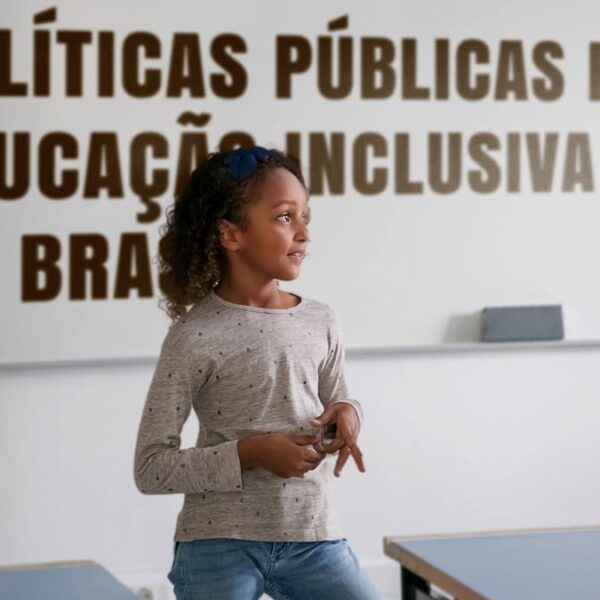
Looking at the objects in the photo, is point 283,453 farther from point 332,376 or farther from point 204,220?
point 204,220

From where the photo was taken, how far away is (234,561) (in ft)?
5.32

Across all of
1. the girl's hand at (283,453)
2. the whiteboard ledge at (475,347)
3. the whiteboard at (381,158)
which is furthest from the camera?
the whiteboard ledge at (475,347)

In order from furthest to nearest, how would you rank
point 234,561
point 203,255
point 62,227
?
point 62,227 → point 203,255 → point 234,561

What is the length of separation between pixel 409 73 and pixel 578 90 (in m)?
0.52

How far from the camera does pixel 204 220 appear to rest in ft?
5.77

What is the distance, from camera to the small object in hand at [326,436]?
160 cm

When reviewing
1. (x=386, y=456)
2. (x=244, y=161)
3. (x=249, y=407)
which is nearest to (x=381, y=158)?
(x=386, y=456)

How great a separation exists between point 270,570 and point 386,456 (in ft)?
6.87

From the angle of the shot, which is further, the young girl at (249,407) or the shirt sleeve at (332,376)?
the shirt sleeve at (332,376)

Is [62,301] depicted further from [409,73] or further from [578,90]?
[578,90]

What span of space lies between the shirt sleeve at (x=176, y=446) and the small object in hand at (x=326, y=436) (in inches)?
4.0

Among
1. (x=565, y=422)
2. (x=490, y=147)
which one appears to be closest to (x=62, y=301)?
(x=490, y=147)

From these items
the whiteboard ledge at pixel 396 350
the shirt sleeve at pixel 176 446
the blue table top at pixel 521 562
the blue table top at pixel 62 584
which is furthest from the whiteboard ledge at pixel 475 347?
the shirt sleeve at pixel 176 446

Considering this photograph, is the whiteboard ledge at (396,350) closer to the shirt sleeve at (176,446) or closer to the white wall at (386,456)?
the white wall at (386,456)
